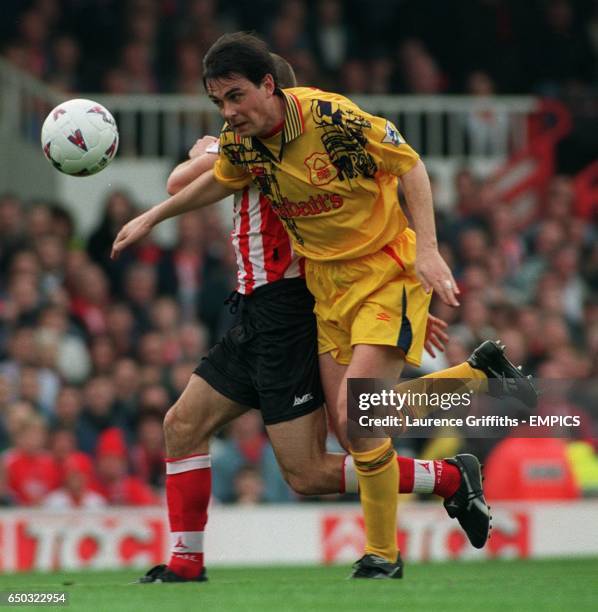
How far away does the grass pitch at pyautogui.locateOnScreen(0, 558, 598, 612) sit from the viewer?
230 inches

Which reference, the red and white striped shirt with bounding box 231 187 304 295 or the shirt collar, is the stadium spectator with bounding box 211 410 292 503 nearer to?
the red and white striped shirt with bounding box 231 187 304 295

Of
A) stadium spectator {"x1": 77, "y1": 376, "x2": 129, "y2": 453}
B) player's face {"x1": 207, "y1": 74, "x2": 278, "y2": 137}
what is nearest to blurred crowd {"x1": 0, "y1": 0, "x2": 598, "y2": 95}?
stadium spectator {"x1": 77, "y1": 376, "x2": 129, "y2": 453}

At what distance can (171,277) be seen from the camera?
1336cm

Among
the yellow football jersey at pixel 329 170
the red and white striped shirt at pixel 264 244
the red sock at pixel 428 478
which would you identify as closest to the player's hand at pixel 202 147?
the red and white striped shirt at pixel 264 244

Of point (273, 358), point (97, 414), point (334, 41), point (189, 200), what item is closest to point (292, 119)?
point (189, 200)

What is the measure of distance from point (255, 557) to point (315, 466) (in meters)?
3.87

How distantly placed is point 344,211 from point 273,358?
714 mm

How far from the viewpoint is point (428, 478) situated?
7.31m

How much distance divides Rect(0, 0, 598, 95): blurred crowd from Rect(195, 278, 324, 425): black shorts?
26.5ft

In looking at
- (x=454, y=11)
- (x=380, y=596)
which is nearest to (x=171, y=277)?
(x=454, y=11)

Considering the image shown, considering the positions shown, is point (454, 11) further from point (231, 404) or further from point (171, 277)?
point (231, 404)

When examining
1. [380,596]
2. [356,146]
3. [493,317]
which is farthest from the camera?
[493,317]

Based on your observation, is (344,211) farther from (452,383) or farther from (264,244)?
(452,383)

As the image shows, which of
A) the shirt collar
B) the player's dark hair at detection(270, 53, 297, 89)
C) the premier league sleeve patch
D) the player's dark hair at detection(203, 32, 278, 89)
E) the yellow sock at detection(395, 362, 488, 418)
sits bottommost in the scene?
the yellow sock at detection(395, 362, 488, 418)
